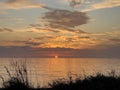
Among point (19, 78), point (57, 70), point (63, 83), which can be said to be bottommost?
point (57, 70)

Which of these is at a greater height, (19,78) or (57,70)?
(19,78)

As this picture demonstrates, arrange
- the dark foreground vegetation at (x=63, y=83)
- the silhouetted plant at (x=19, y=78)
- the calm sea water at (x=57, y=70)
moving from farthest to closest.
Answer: the calm sea water at (x=57, y=70) → the silhouetted plant at (x=19, y=78) → the dark foreground vegetation at (x=63, y=83)

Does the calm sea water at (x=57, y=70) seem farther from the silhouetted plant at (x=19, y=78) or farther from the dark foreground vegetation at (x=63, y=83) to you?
the dark foreground vegetation at (x=63, y=83)

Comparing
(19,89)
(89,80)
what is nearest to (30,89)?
(19,89)

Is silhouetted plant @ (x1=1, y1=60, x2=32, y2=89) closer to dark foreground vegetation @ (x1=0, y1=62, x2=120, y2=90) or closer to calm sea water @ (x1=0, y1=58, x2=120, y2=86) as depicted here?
dark foreground vegetation @ (x1=0, y1=62, x2=120, y2=90)

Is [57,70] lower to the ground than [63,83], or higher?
lower

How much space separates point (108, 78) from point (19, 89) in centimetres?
309

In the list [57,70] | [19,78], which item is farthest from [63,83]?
[57,70]

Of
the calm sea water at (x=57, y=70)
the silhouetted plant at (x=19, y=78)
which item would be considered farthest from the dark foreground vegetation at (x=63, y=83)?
the calm sea water at (x=57, y=70)

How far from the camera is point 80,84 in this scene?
A: 9969mm

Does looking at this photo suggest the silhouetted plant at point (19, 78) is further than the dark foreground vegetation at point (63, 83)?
Yes

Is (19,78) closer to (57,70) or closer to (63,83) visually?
(63,83)

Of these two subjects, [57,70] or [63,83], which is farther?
[57,70]

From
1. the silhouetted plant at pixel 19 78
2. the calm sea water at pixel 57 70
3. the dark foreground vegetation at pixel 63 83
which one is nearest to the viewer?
the dark foreground vegetation at pixel 63 83
